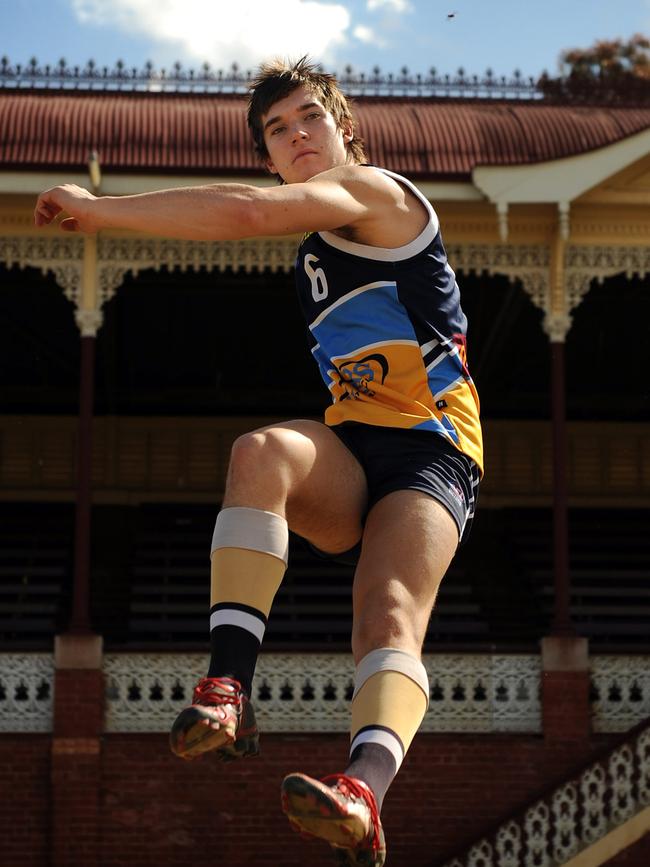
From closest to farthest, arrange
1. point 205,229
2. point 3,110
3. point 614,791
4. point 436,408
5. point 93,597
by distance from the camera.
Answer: point 205,229 → point 436,408 → point 614,791 → point 3,110 → point 93,597

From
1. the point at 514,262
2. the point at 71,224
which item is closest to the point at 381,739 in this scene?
the point at 71,224

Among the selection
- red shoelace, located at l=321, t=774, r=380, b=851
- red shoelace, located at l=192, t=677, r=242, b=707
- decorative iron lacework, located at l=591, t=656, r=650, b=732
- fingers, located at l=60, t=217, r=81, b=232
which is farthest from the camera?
decorative iron lacework, located at l=591, t=656, r=650, b=732

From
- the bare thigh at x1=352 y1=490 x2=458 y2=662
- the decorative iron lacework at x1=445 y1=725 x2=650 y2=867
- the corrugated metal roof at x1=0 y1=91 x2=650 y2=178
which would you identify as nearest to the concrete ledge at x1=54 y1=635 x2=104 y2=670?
the decorative iron lacework at x1=445 y1=725 x2=650 y2=867

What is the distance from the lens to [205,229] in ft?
10.8

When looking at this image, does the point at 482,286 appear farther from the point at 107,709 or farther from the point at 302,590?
the point at 107,709

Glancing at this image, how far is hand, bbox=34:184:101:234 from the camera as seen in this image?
333 cm

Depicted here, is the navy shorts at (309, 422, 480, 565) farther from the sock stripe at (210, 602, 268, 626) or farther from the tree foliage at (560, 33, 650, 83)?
the tree foliage at (560, 33, 650, 83)

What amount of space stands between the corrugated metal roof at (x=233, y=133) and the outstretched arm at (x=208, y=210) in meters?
11.4

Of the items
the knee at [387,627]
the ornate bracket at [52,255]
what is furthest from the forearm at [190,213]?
the ornate bracket at [52,255]

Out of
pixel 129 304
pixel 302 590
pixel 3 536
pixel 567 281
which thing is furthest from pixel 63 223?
pixel 3 536

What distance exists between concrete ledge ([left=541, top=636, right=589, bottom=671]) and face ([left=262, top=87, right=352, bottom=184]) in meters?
10.7

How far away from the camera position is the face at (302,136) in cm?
380

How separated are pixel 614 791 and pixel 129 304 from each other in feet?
25.6

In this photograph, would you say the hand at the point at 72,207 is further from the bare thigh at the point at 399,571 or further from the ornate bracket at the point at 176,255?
the ornate bracket at the point at 176,255
